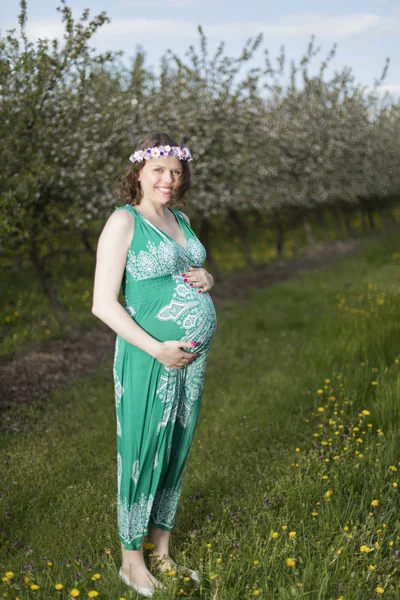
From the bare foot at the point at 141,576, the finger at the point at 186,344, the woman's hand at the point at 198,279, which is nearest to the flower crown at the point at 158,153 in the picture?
the woman's hand at the point at 198,279

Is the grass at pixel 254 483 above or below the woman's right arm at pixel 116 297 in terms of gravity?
below

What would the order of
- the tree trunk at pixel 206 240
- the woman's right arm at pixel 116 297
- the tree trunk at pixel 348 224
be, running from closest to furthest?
the woman's right arm at pixel 116 297
the tree trunk at pixel 206 240
the tree trunk at pixel 348 224

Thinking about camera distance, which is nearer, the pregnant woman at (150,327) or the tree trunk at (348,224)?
the pregnant woman at (150,327)

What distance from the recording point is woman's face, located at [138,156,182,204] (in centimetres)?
314

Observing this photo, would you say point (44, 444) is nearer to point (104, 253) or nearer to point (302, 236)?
point (104, 253)

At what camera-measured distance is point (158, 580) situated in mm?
3154

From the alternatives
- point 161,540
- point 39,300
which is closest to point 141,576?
point 161,540

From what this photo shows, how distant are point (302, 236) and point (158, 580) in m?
24.5

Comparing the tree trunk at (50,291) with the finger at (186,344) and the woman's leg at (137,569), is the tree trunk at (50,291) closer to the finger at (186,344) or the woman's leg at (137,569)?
the woman's leg at (137,569)

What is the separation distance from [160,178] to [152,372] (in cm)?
98

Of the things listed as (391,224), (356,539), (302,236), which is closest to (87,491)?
(356,539)

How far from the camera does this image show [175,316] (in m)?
3.00

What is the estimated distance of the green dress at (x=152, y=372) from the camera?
299cm

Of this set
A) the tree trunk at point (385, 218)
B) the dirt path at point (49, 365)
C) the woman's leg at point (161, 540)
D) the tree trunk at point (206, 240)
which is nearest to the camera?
the woman's leg at point (161, 540)
